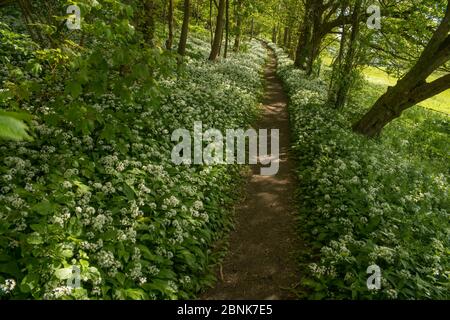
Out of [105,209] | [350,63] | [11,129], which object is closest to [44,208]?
[105,209]

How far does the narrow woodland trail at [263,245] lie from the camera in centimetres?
705

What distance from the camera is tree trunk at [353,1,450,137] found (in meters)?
12.2

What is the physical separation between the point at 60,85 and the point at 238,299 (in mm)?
8590

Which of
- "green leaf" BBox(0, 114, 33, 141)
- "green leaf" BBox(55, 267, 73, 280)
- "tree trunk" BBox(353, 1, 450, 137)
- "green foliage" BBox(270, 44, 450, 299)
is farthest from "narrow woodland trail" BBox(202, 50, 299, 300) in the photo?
"green leaf" BBox(0, 114, 33, 141)

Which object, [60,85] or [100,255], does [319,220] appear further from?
[60,85]

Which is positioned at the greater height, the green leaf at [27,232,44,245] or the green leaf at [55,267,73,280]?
the green leaf at [27,232,44,245]

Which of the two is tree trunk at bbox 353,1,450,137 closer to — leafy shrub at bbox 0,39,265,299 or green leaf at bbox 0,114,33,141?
leafy shrub at bbox 0,39,265,299

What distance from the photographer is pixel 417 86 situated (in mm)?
12945

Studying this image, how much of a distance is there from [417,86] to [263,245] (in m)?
8.83

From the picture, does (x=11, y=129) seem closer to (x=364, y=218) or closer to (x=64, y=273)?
(x=64, y=273)

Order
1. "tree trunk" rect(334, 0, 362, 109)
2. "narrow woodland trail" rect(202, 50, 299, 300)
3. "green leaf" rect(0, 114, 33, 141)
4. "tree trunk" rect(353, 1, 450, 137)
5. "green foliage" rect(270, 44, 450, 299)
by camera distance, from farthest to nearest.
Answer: "tree trunk" rect(334, 0, 362, 109) → "tree trunk" rect(353, 1, 450, 137) → "narrow woodland trail" rect(202, 50, 299, 300) → "green foliage" rect(270, 44, 450, 299) → "green leaf" rect(0, 114, 33, 141)

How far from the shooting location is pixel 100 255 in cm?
577

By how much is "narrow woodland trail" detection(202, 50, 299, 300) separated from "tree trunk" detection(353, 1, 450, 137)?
14.4 feet
